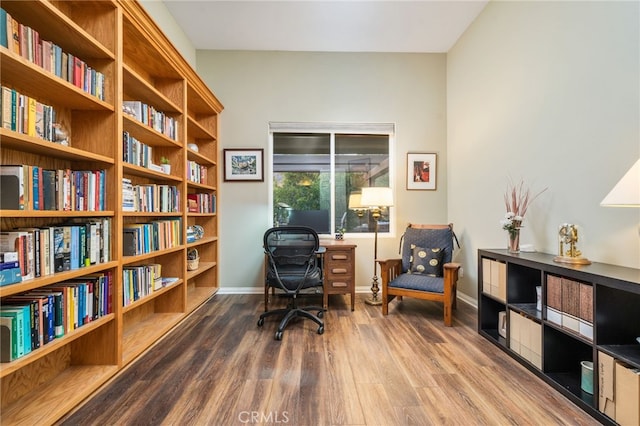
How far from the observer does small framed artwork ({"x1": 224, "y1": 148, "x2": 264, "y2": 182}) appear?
3535 mm

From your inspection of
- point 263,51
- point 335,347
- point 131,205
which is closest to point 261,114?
point 263,51

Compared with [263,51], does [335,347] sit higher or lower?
lower

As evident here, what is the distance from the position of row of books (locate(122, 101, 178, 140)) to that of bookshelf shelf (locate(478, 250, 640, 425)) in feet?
9.73

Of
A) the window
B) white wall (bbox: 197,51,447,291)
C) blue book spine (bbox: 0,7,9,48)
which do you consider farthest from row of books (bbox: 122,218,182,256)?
the window

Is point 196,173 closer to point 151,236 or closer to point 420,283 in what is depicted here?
point 151,236

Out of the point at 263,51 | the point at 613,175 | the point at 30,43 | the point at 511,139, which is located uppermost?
the point at 263,51

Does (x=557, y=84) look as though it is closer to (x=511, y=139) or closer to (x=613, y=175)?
(x=511, y=139)

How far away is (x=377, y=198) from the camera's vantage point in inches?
123

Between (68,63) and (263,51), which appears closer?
(68,63)

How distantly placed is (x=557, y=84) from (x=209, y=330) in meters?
3.40

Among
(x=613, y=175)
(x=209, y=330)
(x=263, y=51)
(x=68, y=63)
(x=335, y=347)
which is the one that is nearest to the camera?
(x=68, y=63)

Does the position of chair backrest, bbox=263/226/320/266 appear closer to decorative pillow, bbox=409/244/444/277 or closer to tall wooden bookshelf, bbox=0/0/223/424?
tall wooden bookshelf, bbox=0/0/223/424

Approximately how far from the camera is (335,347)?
6.91 feet

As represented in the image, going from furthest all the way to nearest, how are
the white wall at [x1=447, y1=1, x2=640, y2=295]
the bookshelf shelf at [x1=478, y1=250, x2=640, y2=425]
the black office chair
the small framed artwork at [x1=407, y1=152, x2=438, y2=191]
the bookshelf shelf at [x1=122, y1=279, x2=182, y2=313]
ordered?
the small framed artwork at [x1=407, y1=152, x2=438, y2=191], the black office chair, the bookshelf shelf at [x1=122, y1=279, x2=182, y2=313], the white wall at [x1=447, y1=1, x2=640, y2=295], the bookshelf shelf at [x1=478, y1=250, x2=640, y2=425]
